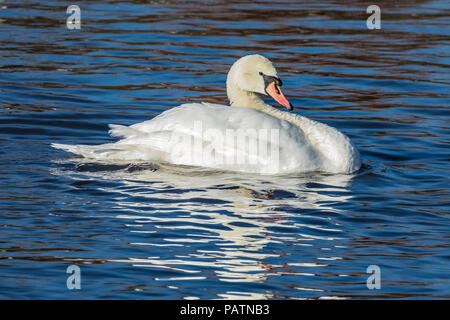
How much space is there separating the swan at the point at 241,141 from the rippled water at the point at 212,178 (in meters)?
0.13

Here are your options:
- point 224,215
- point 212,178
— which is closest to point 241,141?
point 212,178

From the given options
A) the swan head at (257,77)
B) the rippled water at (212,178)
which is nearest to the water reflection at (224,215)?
the rippled water at (212,178)

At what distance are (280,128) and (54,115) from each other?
365cm

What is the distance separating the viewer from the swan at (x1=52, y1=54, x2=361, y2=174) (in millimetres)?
9258

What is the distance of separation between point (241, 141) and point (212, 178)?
1.45ft

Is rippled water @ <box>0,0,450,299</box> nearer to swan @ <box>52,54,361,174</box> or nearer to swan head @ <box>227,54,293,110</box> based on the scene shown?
swan @ <box>52,54,361,174</box>

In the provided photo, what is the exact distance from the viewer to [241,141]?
30.3ft

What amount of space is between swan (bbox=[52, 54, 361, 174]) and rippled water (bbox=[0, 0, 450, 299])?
132 mm

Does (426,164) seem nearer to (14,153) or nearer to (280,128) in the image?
(280,128)

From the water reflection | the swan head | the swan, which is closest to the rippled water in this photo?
the water reflection

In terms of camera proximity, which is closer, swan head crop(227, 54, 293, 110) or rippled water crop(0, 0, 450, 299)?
rippled water crop(0, 0, 450, 299)

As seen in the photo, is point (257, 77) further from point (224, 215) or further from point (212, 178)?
point (224, 215)

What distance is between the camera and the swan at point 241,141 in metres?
9.26

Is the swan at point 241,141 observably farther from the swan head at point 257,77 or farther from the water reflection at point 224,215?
the water reflection at point 224,215
